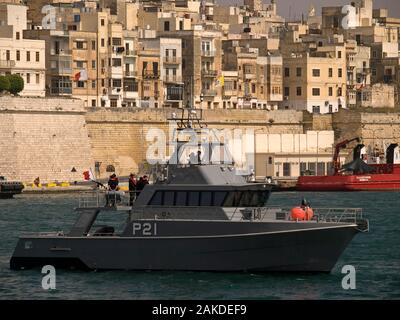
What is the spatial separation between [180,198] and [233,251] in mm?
1734

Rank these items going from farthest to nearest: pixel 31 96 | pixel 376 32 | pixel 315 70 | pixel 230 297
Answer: pixel 376 32 < pixel 315 70 < pixel 31 96 < pixel 230 297

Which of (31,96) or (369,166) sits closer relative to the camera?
(31,96)

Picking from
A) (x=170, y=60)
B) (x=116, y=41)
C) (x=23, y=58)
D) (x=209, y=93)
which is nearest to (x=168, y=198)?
(x=23, y=58)

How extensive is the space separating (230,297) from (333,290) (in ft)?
7.38

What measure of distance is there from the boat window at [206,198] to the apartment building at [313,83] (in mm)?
70190

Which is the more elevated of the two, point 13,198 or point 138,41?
point 138,41

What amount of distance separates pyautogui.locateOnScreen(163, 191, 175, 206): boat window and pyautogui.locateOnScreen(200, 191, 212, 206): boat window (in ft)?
2.03

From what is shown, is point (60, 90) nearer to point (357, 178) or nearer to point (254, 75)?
point (357, 178)

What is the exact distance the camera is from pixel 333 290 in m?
34.5

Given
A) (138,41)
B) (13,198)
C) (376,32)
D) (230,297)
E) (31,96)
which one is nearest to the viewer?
(230,297)

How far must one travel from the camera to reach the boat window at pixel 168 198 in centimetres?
3678

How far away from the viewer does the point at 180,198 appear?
36750 millimetres

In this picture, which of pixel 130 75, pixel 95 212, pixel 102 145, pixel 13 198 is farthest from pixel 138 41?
pixel 95 212

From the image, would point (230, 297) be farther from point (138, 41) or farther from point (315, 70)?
point (315, 70)
